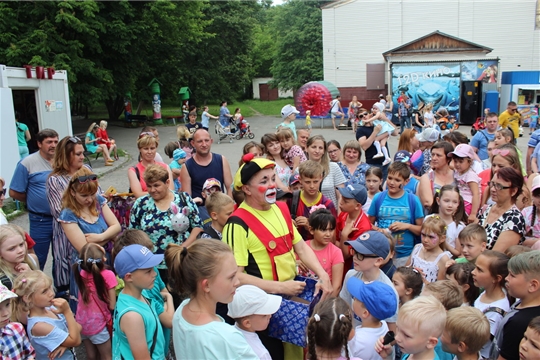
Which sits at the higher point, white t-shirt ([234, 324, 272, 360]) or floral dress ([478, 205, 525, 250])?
floral dress ([478, 205, 525, 250])

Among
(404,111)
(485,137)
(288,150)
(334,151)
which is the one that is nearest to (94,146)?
(288,150)

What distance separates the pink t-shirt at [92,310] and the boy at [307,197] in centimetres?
182

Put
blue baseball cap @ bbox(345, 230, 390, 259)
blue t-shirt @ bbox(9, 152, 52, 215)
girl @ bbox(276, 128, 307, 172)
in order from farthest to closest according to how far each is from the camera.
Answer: girl @ bbox(276, 128, 307, 172), blue t-shirt @ bbox(9, 152, 52, 215), blue baseball cap @ bbox(345, 230, 390, 259)

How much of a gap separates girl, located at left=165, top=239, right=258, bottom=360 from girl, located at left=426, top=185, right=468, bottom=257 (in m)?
2.79

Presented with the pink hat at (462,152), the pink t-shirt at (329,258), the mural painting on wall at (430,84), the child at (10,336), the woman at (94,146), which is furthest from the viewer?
the mural painting on wall at (430,84)

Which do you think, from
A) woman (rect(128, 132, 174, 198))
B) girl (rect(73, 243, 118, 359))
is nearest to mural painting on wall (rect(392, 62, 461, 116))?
woman (rect(128, 132, 174, 198))

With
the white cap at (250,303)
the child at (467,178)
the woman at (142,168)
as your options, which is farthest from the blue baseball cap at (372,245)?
the woman at (142,168)

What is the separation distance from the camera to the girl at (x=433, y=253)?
156 inches

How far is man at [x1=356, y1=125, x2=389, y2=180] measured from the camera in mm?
7152

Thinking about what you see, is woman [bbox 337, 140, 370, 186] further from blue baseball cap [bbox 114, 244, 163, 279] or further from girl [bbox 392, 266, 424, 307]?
blue baseball cap [bbox 114, 244, 163, 279]

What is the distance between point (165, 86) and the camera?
31484 mm

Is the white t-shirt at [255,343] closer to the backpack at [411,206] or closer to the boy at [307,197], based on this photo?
the boy at [307,197]

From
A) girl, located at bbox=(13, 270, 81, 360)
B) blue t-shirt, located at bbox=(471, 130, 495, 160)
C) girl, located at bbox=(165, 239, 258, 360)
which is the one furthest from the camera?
blue t-shirt, located at bbox=(471, 130, 495, 160)

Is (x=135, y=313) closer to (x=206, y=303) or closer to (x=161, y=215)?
(x=206, y=303)
